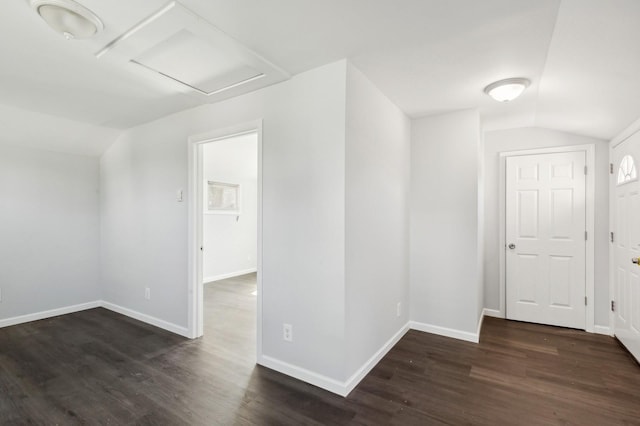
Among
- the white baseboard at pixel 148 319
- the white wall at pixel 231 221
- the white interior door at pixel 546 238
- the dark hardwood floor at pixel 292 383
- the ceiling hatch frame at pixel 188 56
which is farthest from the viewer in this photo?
the white wall at pixel 231 221

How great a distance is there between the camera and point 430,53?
6.64 feet

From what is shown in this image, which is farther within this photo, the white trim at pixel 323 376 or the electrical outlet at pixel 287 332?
the electrical outlet at pixel 287 332

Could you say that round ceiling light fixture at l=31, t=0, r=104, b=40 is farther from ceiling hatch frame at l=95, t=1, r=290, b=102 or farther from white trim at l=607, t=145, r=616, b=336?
white trim at l=607, t=145, r=616, b=336

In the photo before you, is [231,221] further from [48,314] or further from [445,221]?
[445,221]

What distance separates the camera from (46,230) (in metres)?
3.80

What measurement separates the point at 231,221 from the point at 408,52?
195 inches

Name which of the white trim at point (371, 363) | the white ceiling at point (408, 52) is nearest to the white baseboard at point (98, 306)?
the white trim at point (371, 363)

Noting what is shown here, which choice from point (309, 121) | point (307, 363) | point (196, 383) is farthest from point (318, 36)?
point (196, 383)

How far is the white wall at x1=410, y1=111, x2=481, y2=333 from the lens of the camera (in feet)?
10.1

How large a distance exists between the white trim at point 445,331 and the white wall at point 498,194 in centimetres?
99

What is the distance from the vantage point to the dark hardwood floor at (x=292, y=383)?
1930 millimetres

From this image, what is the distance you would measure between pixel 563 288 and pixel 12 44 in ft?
17.5

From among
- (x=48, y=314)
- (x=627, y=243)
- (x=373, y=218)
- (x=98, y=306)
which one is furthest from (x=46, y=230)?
(x=627, y=243)

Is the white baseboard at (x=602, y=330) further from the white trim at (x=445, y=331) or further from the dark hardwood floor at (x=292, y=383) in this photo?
the white trim at (x=445, y=331)
